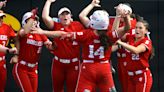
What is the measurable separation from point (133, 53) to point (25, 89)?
1762mm

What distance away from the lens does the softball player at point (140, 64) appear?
805 centimetres

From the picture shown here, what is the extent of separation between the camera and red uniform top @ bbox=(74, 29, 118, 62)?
738 centimetres

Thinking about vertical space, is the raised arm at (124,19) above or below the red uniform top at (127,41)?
above

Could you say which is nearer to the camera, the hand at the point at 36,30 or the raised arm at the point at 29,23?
the hand at the point at 36,30

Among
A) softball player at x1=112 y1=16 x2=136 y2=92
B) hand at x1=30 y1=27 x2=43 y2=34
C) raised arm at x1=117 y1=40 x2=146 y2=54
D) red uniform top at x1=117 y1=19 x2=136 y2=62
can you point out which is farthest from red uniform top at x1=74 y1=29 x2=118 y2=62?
softball player at x1=112 y1=16 x2=136 y2=92

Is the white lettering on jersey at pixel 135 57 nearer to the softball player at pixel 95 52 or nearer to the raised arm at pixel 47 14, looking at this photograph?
the softball player at pixel 95 52

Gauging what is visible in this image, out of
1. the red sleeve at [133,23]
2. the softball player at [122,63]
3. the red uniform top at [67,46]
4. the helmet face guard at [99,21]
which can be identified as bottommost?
the softball player at [122,63]

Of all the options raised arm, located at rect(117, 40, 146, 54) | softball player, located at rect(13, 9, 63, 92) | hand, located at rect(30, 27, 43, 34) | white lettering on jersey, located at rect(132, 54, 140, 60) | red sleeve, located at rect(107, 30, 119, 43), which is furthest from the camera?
softball player, located at rect(13, 9, 63, 92)

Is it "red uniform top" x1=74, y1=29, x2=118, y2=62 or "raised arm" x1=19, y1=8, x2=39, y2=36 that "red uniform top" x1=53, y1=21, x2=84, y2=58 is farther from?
"red uniform top" x1=74, y1=29, x2=118, y2=62

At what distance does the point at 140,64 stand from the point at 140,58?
9 centimetres

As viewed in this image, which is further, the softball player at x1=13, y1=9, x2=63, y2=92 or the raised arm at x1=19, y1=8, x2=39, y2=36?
the softball player at x1=13, y1=9, x2=63, y2=92

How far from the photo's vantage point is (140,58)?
822 cm

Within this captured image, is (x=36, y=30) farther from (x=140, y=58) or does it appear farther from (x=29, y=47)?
(x=140, y=58)

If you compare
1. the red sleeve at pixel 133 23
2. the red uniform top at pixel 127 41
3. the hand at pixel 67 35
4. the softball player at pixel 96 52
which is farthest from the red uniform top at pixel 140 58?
the hand at pixel 67 35
